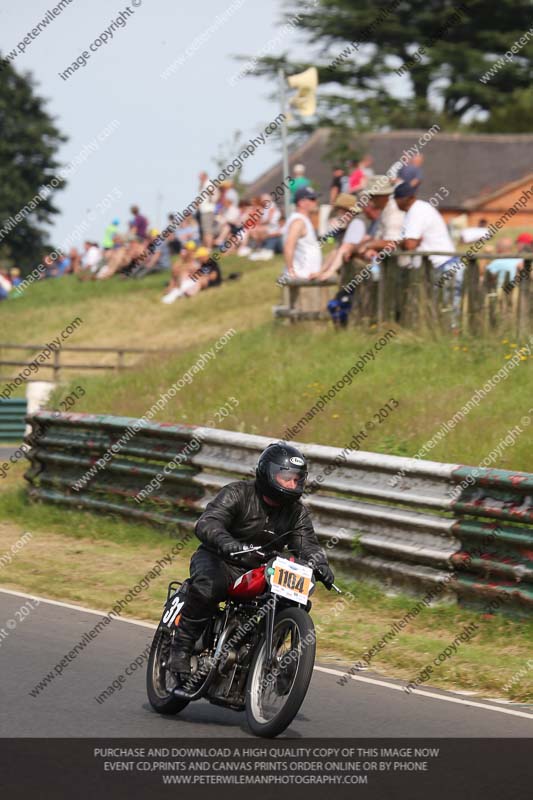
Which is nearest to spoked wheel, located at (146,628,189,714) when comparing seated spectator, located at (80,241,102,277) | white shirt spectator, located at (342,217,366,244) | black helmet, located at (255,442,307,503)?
black helmet, located at (255,442,307,503)

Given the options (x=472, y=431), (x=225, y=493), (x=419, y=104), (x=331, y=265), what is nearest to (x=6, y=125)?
(x=419, y=104)

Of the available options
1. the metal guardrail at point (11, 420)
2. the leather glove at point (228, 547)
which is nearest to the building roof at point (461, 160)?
the metal guardrail at point (11, 420)

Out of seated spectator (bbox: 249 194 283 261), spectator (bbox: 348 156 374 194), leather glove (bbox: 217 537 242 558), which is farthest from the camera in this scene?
seated spectator (bbox: 249 194 283 261)

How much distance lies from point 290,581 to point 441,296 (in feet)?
29.9

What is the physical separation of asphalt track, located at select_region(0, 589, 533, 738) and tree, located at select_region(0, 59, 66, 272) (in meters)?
68.6

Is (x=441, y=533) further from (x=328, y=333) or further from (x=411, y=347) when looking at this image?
(x=328, y=333)

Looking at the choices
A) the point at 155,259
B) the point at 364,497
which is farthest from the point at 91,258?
the point at 364,497

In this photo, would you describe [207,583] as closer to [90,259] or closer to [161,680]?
[161,680]

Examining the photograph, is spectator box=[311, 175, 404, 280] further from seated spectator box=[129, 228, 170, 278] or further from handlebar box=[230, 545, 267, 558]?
seated spectator box=[129, 228, 170, 278]

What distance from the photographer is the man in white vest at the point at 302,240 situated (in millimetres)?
17117

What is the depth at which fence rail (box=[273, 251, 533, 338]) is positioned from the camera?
15070 millimetres

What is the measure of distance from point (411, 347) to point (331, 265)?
221 cm

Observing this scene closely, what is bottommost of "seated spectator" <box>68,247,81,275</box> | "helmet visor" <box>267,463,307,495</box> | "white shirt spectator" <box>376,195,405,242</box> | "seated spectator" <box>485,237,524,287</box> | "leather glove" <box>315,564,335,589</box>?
"seated spectator" <box>68,247,81,275</box>

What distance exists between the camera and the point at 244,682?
24.1 ft
